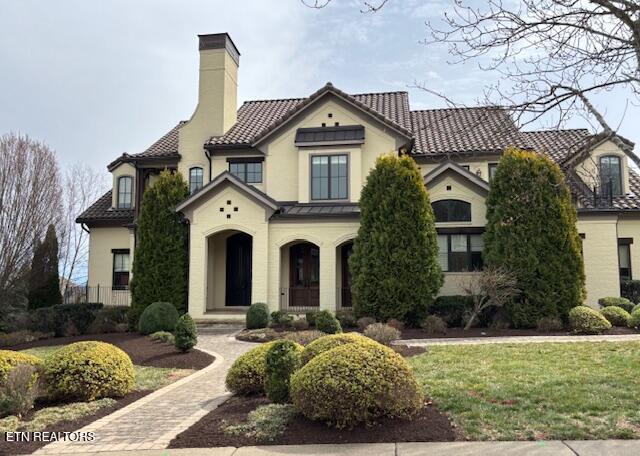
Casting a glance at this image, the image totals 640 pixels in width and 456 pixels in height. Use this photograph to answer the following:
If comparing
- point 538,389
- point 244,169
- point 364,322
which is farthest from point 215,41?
point 538,389

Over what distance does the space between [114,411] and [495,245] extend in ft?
44.7

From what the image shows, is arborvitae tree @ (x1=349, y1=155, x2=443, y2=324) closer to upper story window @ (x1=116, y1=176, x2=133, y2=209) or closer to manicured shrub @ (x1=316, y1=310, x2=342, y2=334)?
manicured shrub @ (x1=316, y1=310, x2=342, y2=334)

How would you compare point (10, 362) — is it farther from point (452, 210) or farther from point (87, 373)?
point (452, 210)

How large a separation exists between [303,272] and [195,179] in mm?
6962

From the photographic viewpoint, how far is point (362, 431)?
6.48 metres

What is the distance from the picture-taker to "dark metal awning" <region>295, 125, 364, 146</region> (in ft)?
72.2

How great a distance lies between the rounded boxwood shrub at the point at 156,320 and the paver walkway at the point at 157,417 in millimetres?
6010

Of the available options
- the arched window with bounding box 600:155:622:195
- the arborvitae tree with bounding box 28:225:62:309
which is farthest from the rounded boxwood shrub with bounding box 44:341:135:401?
the arched window with bounding box 600:155:622:195

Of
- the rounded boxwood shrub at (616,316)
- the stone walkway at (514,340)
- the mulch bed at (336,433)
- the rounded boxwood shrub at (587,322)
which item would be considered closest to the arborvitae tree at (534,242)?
the rounded boxwood shrub at (616,316)

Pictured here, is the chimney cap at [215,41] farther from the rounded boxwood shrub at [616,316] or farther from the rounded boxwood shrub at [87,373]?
the rounded boxwood shrub at [616,316]

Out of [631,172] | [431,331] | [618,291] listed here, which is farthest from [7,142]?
[631,172]

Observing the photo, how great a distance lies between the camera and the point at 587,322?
50.0 feet

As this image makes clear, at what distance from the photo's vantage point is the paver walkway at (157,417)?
6.52 metres

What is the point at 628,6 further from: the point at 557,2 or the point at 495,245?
the point at 495,245
